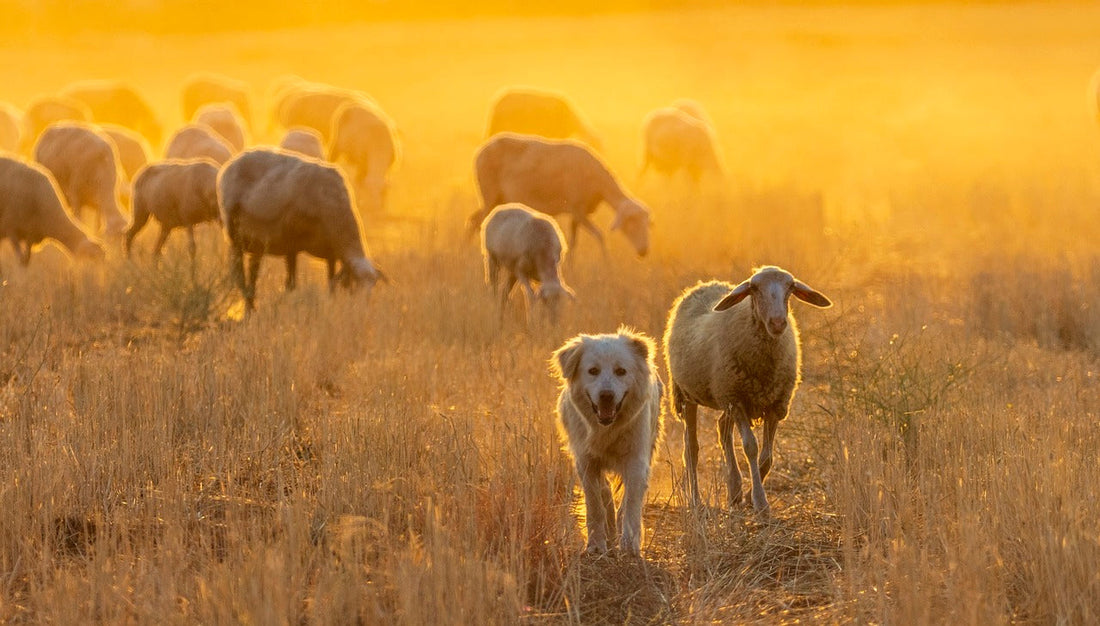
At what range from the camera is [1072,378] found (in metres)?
9.80

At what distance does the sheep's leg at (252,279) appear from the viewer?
41.7 ft

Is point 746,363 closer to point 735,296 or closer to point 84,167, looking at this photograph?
point 735,296

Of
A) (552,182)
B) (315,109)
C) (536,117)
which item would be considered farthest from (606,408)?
(315,109)

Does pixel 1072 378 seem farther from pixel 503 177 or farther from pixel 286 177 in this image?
pixel 503 177

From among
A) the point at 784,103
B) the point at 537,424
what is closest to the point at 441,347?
the point at 537,424

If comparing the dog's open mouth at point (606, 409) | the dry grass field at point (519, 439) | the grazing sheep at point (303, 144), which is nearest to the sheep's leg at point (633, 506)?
the dry grass field at point (519, 439)

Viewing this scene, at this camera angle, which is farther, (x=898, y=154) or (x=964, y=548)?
(x=898, y=154)

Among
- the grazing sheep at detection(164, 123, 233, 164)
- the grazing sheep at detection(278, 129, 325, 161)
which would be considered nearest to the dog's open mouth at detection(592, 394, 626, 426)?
the grazing sheep at detection(164, 123, 233, 164)

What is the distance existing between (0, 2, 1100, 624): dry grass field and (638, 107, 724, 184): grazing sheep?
5.21m

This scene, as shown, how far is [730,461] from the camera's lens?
25.0 ft

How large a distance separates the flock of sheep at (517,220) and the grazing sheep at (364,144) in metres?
0.03

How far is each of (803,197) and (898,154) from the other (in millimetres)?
12672

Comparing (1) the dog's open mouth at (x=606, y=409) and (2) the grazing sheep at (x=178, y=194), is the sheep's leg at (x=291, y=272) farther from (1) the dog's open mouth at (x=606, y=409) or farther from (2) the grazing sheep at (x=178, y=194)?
(1) the dog's open mouth at (x=606, y=409)

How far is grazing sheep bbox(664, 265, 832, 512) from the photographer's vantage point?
7258 mm
